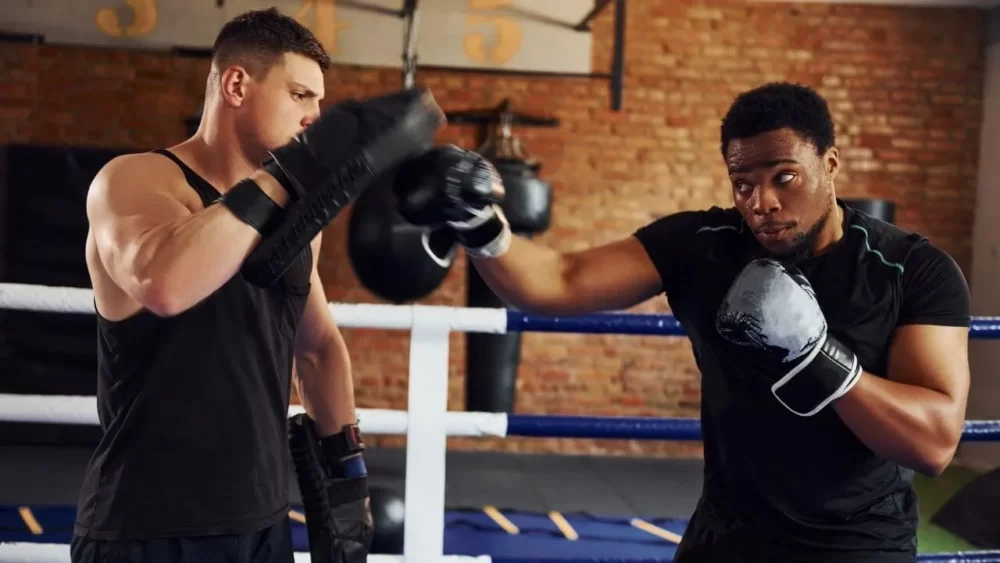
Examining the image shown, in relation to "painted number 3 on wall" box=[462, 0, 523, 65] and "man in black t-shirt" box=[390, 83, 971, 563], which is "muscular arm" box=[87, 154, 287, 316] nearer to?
"man in black t-shirt" box=[390, 83, 971, 563]

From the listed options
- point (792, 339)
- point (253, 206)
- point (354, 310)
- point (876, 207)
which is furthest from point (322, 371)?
point (876, 207)

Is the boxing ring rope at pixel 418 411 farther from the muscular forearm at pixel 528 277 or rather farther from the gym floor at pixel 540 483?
the gym floor at pixel 540 483

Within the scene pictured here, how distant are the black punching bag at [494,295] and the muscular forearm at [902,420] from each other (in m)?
3.21

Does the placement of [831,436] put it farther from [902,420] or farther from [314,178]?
[314,178]

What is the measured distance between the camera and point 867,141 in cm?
578

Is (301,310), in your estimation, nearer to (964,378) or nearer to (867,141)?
(964,378)

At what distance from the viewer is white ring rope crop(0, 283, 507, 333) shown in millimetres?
2018

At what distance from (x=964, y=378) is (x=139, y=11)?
5.02 metres

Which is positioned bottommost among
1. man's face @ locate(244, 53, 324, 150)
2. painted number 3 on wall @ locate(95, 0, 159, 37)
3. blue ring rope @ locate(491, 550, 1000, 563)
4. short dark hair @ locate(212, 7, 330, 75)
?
blue ring rope @ locate(491, 550, 1000, 563)

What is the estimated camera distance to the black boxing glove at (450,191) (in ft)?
4.52

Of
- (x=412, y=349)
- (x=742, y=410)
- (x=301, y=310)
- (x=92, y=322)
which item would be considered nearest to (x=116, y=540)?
(x=301, y=310)

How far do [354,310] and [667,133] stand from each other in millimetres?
3977

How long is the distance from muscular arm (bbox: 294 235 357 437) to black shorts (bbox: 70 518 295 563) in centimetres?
35

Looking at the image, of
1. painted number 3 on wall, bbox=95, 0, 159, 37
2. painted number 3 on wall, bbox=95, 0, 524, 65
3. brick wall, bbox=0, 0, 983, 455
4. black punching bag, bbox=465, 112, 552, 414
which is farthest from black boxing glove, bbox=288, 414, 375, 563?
painted number 3 on wall, bbox=95, 0, 159, 37
